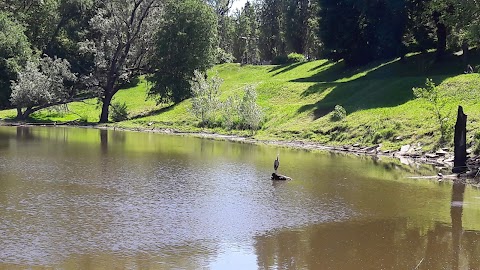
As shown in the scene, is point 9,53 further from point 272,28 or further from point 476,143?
point 476,143

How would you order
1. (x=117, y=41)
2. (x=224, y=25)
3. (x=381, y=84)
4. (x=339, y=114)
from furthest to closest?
(x=224, y=25), (x=117, y=41), (x=381, y=84), (x=339, y=114)

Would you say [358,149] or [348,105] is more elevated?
[348,105]

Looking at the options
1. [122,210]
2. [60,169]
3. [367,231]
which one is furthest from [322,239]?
[60,169]

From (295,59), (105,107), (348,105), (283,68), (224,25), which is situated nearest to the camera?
(348,105)

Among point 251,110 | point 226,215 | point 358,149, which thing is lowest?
point 226,215

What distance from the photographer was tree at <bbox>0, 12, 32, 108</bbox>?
86000 mm

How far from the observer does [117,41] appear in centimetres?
8662

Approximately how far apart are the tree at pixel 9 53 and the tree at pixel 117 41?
990 cm

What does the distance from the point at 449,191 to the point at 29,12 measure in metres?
89.2

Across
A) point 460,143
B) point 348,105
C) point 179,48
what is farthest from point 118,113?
point 460,143

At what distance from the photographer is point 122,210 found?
2684 centimetres

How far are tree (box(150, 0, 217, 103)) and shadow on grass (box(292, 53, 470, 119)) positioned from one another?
19.2m

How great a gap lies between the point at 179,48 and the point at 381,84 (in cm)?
3258

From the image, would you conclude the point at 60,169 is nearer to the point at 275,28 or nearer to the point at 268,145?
the point at 268,145
